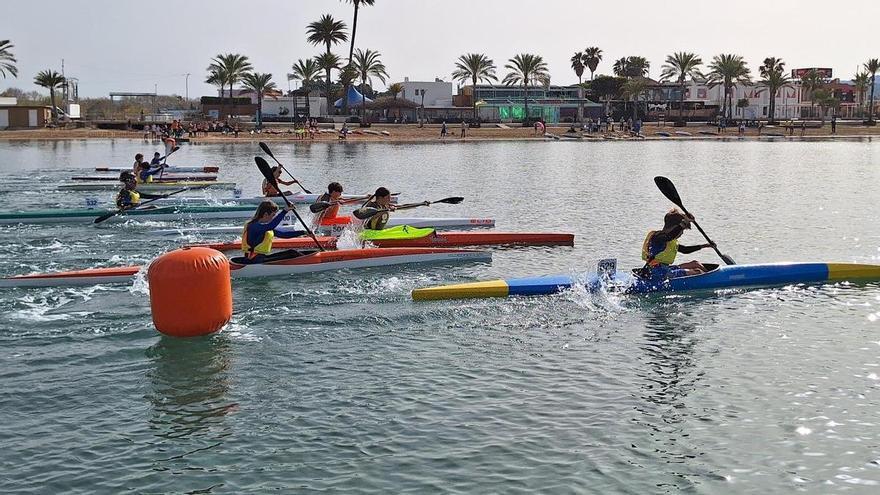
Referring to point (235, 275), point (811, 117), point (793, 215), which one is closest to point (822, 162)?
point (793, 215)

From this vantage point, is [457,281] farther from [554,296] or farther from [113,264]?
[113,264]

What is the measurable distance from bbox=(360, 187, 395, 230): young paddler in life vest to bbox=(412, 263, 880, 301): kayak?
4.51 meters

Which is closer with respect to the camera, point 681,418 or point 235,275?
point 681,418

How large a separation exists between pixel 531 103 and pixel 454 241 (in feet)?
300

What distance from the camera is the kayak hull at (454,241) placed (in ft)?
57.0

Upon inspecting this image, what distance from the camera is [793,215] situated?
26.2m

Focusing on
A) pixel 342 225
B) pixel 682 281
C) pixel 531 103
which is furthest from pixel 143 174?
pixel 531 103

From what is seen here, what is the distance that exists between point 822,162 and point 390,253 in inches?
1657

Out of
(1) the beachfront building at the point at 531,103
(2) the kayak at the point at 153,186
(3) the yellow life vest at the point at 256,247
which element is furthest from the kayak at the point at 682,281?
(1) the beachfront building at the point at 531,103

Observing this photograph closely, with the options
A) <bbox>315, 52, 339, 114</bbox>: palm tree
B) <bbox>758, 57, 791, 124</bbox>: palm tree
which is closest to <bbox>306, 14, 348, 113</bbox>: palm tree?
<bbox>315, 52, 339, 114</bbox>: palm tree

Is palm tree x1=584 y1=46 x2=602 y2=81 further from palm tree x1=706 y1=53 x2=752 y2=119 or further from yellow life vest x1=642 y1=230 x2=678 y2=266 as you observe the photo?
yellow life vest x1=642 y1=230 x2=678 y2=266

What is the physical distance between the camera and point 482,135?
81.2 m

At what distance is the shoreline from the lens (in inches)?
2822

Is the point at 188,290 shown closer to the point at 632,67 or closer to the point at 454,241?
the point at 454,241
